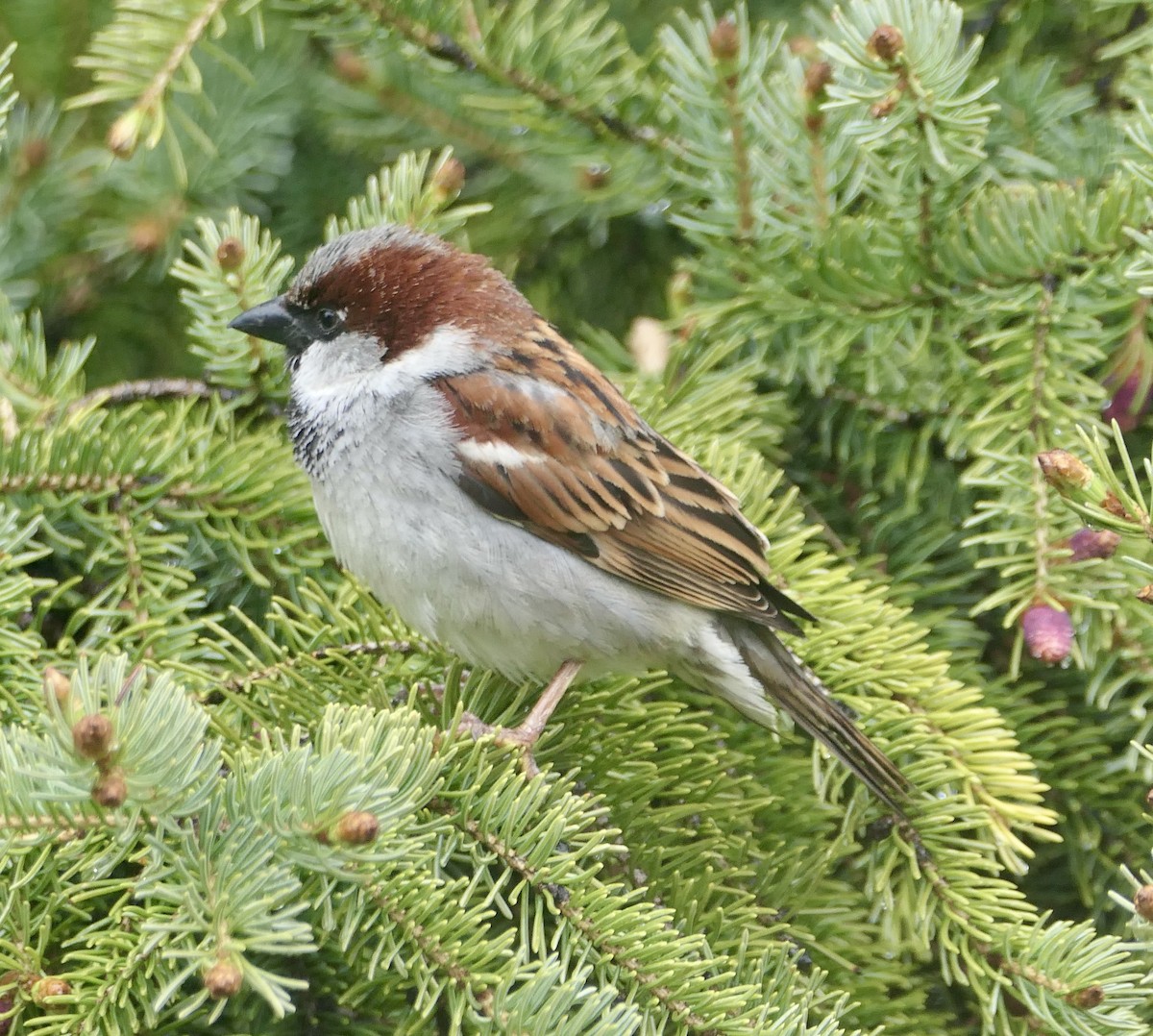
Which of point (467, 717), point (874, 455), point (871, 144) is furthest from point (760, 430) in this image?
point (467, 717)

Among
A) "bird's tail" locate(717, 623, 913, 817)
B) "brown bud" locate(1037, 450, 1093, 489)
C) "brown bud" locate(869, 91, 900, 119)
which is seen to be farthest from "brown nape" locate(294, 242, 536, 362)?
"brown bud" locate(1037, 450, 1093, 489)

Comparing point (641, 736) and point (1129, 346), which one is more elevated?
Answer: point (1129, 346)

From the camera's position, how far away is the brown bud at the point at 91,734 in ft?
3.42

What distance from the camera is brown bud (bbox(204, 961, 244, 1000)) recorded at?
108cm

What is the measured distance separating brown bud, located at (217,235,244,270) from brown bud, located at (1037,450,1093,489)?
1244mm

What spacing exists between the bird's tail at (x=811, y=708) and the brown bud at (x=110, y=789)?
1018 mm

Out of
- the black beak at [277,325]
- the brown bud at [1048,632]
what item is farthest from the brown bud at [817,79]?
the black beak at [277,325]

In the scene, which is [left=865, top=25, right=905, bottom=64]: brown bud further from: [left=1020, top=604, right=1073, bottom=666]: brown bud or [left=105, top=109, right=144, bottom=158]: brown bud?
[left=105, top=109, right=144, bottom=158]: brown bud

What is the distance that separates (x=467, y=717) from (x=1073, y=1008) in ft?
2.81

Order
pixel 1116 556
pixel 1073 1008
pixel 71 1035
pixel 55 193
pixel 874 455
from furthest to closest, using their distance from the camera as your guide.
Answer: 1. pixel 55 193
2. pixel 874 455
3. pixel 1116 556
4. pixel 1073 1008
5. pixel 71 1035

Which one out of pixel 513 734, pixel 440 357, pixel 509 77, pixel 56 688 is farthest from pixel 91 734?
pixel 509 77

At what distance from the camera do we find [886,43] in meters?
1.67

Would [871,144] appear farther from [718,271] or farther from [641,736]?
[641,736]

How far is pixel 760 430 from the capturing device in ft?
7.33
